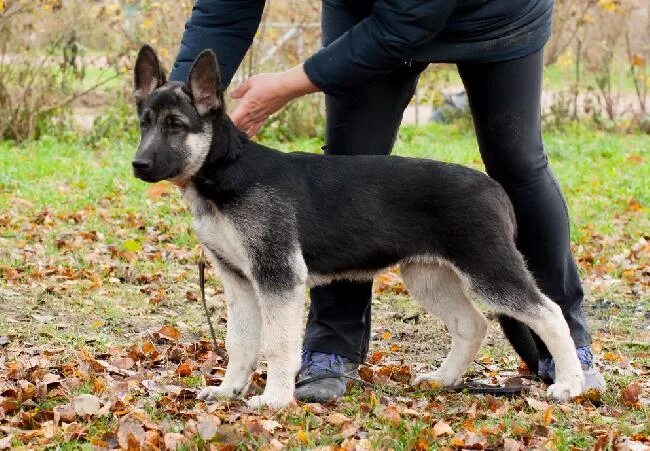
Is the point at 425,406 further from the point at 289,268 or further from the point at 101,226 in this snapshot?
the point at 101,226

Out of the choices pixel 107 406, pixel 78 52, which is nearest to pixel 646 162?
pixel 78 52

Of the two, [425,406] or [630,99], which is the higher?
[630,99]

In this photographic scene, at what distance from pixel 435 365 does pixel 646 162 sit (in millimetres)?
Result: 8373

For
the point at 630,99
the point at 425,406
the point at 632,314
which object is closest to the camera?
the point at 425,406

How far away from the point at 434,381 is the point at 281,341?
91 cm

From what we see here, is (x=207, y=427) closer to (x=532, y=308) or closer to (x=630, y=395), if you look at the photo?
(x=532, y=308)

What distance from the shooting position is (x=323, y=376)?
16.0ft

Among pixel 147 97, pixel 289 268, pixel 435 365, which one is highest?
pixel 147 97

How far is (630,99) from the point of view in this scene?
62.3 feet

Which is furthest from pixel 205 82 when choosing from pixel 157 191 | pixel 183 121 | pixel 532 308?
pixel 157 191

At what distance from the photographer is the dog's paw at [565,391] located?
4.67 metres

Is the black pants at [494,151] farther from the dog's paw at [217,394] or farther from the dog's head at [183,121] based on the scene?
the dog's head at [183,121]

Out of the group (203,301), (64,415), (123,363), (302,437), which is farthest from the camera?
(123,363)

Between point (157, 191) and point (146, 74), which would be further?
point (157, 191)
